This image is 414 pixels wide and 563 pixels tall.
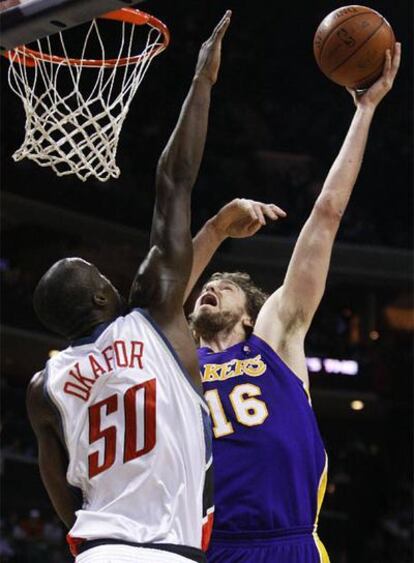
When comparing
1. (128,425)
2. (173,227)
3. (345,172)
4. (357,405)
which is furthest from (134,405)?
(357,405)

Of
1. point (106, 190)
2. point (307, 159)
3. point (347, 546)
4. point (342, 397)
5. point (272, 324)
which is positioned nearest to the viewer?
point (272, 324)

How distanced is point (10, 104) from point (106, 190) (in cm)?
244

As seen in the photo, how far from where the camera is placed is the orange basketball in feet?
13.2

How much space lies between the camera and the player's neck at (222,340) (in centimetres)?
401

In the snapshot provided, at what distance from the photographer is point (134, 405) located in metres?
2.72

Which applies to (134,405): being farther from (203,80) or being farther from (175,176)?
(203,80)

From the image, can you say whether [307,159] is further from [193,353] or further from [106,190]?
[193,353]

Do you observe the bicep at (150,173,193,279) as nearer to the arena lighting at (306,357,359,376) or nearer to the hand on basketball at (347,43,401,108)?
the hand on basketball at (347,43,401,108)

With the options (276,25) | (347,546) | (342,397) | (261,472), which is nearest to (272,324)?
(261,472)

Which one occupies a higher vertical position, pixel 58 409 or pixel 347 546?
pixel 58 409

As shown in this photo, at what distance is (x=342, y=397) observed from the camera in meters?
16.5

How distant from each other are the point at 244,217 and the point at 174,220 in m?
0.91

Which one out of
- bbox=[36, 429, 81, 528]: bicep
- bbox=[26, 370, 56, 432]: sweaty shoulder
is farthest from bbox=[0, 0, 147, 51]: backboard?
bbox=[36, 429, 81, 528]: bicep

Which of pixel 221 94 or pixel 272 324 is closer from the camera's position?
pixel 272 324
